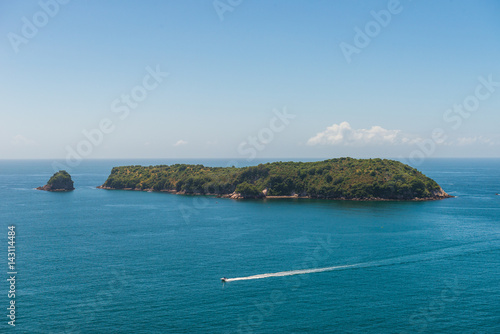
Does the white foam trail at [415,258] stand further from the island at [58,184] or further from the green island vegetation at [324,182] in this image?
the island at [58,184]

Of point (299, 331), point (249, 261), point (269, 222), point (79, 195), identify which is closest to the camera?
point (299, 331)

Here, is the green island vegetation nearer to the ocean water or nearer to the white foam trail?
the ocean water

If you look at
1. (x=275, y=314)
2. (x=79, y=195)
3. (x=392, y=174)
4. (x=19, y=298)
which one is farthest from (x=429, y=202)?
(x=79, y=195)

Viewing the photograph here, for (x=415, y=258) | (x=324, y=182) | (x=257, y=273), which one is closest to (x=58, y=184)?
(x=324, y=182)

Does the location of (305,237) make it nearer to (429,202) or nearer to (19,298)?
(19,298)

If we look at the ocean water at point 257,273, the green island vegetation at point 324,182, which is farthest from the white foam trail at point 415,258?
the green island vegetation at point 324,182

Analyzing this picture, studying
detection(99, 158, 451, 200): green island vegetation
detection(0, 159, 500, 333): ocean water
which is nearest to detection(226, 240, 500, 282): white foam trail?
detection(0, 159, 500, 333): ocean water
